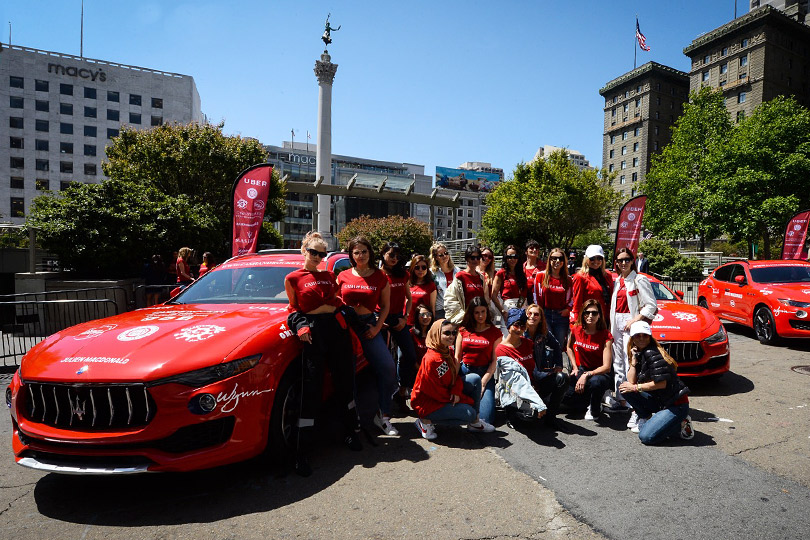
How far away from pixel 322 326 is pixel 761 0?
92.1 meters

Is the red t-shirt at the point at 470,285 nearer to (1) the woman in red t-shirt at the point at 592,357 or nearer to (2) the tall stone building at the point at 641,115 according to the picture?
(1) the woman in red t-shirt at the point at 592,357

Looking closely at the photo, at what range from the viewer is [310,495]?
3361 millimetres

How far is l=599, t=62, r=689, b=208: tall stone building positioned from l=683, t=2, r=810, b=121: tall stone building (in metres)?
8.42

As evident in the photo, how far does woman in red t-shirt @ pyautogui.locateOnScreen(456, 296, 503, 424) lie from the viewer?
189 inches

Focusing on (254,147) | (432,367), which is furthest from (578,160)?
→ (432,367)

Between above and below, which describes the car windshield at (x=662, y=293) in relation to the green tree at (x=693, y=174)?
below

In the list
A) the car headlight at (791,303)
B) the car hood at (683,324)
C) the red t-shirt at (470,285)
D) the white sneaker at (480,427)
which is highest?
the red t-shirt at (470,285)

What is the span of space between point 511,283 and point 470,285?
0.84 m

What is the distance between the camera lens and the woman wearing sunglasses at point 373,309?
4.61m

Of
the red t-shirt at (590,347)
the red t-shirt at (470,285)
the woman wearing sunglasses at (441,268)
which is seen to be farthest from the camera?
the woman wearing sunglasses at (441,268)

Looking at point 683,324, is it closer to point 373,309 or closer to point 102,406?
point 373,309

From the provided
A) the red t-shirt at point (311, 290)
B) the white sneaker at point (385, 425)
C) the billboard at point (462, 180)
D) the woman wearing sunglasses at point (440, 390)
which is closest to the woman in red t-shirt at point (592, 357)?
the woman wearing sunglasses at point (440, 390)

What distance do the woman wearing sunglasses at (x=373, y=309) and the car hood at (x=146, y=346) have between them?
83 centimetres

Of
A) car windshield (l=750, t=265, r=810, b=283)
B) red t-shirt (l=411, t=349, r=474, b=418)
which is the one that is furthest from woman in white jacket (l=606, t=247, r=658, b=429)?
car windshield (l=750, t=265, r=810, b=283)
